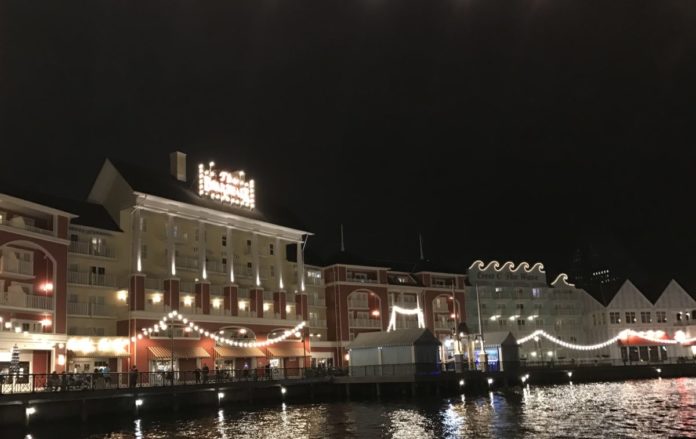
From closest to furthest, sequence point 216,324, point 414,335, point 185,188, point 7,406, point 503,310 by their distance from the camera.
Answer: point 7,406, point 414,335, point 216,324, point 185,188, point 503,310

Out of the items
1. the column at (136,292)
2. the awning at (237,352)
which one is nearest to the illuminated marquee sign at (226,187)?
the column at (136,292)

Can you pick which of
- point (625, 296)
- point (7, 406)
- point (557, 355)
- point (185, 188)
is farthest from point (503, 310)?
point (7, 406)

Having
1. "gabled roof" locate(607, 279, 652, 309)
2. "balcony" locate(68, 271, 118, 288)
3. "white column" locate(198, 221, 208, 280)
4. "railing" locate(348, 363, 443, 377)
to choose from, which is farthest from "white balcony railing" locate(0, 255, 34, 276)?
"gabled roof" locate(607, 279, 652, 309)

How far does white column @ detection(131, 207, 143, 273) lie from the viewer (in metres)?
66.4

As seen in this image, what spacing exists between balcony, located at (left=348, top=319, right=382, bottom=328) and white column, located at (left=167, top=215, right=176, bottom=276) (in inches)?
Answer: 1176

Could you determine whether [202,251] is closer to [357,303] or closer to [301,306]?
[301,306]

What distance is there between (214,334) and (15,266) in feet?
67.8

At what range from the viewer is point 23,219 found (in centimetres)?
5803

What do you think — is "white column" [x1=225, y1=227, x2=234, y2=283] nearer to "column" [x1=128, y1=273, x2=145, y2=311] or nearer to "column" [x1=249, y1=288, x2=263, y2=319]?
"column" [x1=249, y1=288, x2=263, y2=319]

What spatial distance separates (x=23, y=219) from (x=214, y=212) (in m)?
20.8

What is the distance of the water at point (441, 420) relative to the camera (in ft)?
130

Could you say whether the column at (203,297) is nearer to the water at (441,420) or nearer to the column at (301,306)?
the column at (301,306)

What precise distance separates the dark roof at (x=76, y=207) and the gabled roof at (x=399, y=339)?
2541 cm

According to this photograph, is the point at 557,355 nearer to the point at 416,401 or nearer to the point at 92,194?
the point at 416,401
